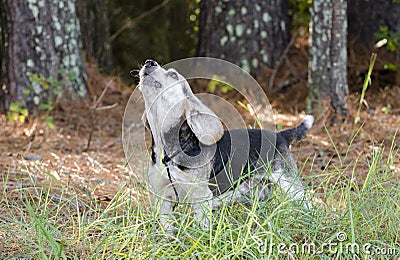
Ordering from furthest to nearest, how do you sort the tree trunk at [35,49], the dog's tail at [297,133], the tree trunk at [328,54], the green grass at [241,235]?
the tree trunk at [35,49]
the tree trunk at [328,54]
the dog's tail at [297,133]
the green grass at [241,235]

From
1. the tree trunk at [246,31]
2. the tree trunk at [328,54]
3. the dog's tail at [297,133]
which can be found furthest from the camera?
the tree trunk at [246,31]

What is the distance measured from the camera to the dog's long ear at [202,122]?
11.3 ft

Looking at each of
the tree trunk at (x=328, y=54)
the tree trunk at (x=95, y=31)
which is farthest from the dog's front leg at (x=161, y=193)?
the tree trunk at (x=95, y=31)

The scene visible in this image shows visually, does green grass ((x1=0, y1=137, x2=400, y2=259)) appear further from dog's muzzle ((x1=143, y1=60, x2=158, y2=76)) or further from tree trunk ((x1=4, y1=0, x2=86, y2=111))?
tree trunk ((x1=4, y1=0, x2=86, y2=111))

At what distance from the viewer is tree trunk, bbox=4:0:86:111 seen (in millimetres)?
6762

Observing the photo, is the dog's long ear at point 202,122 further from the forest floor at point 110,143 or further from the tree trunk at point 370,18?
the tree trunk at point 370,18

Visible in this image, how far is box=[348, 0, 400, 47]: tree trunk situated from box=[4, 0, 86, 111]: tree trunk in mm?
3554

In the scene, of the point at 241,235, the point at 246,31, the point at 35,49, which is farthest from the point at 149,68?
the point at 246,31

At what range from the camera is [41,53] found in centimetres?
680

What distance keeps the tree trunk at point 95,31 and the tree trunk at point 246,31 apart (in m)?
1.82

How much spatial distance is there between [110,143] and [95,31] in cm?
319

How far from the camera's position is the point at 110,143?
6301 mm

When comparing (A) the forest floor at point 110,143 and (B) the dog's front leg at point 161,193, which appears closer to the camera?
(B) the dog's front leg at point 161,193

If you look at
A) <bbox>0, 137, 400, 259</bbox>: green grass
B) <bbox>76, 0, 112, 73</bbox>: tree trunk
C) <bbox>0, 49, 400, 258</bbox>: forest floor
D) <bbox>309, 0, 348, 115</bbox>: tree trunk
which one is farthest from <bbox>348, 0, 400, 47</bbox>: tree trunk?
<bbox>0, 137, 400, 259</bbox>: green grass
